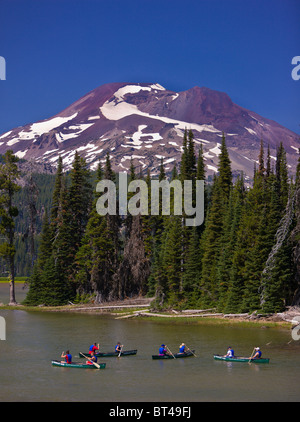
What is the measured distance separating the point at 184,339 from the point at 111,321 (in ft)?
52.3

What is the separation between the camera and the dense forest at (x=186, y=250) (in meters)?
57.9

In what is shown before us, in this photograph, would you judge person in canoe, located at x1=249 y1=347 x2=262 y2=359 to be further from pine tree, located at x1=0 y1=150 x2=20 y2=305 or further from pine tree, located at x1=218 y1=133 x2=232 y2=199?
pine tree, located at x1=0 y1=150 x2=20 y2=305

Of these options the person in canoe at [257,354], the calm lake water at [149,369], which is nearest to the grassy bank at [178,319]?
the calm lake water at [149,369]

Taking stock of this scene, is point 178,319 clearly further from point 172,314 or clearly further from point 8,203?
point 8,203

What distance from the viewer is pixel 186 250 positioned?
7294 centimetres

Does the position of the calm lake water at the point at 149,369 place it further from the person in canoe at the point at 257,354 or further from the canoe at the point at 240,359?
the person in canoe at the point at 257,354

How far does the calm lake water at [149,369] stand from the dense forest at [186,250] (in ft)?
22.1

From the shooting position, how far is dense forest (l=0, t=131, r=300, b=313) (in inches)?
2280

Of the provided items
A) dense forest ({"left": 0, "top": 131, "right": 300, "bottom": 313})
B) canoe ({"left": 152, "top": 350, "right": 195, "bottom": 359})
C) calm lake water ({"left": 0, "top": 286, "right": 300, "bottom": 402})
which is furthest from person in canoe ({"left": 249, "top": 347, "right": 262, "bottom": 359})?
dense forest ({"left": 0, "top": 131, "right": 300, "bottom": 313})

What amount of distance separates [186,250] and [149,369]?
1413 inches

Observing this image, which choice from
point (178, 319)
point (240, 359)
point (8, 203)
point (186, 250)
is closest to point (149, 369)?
point (240, 359)

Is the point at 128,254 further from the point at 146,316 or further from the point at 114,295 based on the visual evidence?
the point at 146,316

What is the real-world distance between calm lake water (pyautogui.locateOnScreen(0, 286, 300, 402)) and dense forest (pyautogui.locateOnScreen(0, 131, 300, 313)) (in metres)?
6.72

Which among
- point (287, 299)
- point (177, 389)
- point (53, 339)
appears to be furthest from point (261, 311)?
point (177, 389)
